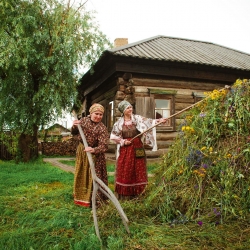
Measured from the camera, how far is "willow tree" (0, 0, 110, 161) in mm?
7962

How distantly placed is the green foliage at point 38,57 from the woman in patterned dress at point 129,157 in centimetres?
487

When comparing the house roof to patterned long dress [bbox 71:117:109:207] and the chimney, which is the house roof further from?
patterned long dress [bbox 71:117:109:207]

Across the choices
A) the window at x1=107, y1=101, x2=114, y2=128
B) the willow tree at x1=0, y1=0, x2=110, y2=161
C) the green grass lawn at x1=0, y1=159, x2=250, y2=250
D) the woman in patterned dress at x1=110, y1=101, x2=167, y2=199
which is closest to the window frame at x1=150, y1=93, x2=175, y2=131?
the window at x1=107, y1=101, x2=114, y2=128

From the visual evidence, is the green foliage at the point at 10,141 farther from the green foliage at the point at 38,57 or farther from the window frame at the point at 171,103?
the window frame at the point at 171,103

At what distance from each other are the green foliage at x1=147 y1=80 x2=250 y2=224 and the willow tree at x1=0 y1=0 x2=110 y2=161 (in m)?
6.10

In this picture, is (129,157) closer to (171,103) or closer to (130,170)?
(130,170)

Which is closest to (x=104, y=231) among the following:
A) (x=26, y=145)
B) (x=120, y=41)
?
(x=26, y=145)

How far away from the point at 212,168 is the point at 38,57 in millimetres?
6834

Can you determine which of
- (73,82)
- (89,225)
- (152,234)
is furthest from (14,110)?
(152,234)

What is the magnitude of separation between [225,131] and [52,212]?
2.36 m

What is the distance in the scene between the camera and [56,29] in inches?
336

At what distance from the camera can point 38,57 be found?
26.1 ft

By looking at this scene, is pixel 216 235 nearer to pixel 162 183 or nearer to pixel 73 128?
pixel 162 183

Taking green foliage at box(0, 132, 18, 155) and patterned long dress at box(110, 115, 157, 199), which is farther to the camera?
green foliage at box(0, 132, 18, 155)
